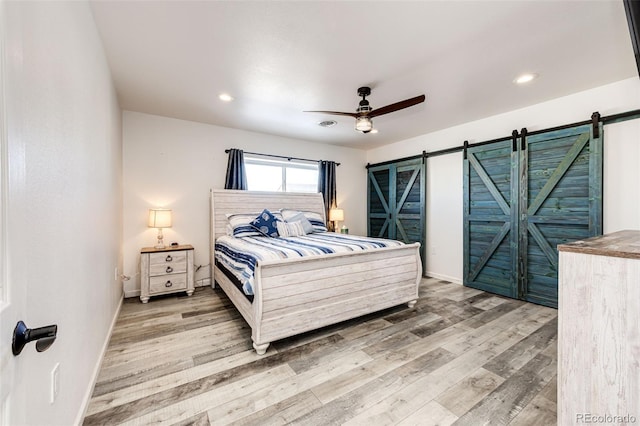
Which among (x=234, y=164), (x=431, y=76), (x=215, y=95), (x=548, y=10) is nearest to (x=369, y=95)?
(x=431, y=76)

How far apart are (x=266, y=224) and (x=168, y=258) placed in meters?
1.33

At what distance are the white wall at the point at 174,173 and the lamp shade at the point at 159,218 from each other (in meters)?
0.32

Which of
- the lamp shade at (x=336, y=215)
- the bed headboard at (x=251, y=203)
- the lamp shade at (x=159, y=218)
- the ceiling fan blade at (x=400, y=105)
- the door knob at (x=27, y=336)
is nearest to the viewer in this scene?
the door knob at (x=27, y=336)

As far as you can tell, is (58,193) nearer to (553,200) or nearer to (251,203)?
(251,203)

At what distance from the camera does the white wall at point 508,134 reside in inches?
106

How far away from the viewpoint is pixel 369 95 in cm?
303

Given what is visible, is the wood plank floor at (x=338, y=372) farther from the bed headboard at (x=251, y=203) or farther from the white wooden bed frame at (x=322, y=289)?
the bed headboard at (x=251, y=203)

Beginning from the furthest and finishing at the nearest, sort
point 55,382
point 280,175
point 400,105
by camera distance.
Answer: point 280,175 → point 400,105 → point 55,382

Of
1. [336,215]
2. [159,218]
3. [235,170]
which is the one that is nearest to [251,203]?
[235,170]

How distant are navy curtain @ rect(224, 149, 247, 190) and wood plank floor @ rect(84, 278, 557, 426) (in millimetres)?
1995

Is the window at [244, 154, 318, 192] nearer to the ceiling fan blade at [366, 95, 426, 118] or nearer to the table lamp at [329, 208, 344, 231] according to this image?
the table lamp at [329, 208, 344, 231]

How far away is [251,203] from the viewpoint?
4266mm

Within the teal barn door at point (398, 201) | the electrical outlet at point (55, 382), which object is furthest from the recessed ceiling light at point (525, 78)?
the electrical outlet at point (55, 382)

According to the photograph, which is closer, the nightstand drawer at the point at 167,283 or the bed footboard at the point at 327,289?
the bed footboard at the point at 327,289
